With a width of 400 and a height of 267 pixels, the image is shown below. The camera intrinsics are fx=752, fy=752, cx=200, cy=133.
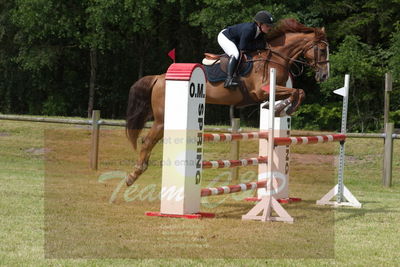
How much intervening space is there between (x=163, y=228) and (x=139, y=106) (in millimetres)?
2913

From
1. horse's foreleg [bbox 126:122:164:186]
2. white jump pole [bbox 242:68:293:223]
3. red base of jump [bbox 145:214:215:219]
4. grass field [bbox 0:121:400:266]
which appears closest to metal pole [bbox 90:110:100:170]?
grass field [bbox 0:121:400:266]

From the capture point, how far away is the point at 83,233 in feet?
20.6

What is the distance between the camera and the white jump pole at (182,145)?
23.4 feet

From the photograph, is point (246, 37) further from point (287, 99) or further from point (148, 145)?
point (148, 145)

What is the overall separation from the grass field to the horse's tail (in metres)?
0.80

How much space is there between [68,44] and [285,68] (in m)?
22.0

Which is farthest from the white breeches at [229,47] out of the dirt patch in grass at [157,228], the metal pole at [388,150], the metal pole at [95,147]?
the metal pole at [95,147]

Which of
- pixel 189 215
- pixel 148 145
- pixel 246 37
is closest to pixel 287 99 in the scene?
pixel 246 37

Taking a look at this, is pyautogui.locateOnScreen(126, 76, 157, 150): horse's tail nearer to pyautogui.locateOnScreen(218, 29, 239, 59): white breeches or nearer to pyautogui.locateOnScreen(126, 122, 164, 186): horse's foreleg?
pyautogui.locateOnScreen(126, 122, 164, 186): horse's foreleg

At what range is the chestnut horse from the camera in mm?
9008

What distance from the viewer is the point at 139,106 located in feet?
30.3

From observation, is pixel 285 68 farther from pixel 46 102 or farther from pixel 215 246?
pixel 46 102

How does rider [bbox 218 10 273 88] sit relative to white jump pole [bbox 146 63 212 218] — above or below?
above

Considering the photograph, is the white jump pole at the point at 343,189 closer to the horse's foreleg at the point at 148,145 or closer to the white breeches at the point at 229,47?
the white breeches at the point at 229,47
